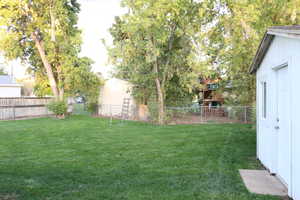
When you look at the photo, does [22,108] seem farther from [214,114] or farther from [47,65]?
[214,114]

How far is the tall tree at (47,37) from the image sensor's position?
1673cm

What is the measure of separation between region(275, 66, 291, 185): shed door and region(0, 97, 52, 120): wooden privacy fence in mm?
15974

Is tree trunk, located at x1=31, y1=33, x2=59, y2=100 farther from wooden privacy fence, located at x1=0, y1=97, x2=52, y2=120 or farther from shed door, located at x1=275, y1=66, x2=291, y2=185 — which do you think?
shed door, located at x1=275, y1=66, x2=291, y2=185

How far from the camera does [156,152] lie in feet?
23.4

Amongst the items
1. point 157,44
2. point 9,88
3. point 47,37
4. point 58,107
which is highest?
point 47,37

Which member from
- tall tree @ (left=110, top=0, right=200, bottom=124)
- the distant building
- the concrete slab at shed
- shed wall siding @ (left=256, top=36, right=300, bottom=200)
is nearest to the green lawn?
the concrete slab at shed

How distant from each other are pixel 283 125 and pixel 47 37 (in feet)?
54.5

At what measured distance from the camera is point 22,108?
58.3 ft

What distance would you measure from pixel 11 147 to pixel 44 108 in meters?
12.1

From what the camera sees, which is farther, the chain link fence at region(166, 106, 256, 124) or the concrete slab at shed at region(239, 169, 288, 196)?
the chain link fence at region(166, 106, 256, 124)

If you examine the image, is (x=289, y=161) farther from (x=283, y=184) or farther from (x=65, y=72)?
(x=65, y=72)

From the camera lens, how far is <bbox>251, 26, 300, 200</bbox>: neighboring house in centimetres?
379

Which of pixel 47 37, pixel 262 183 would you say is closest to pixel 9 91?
pixel 47 37

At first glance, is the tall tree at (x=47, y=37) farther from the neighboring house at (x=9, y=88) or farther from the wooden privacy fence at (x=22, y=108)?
the neighboring house at (x=9, y=88)
